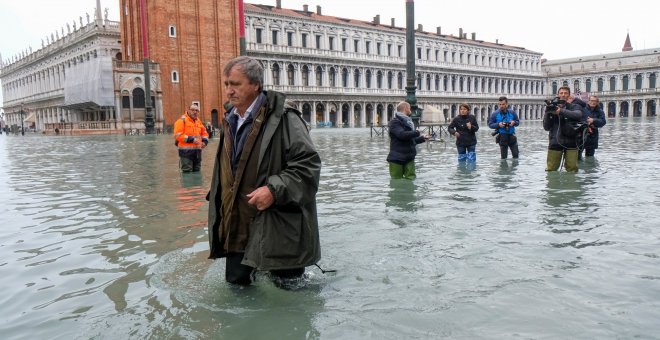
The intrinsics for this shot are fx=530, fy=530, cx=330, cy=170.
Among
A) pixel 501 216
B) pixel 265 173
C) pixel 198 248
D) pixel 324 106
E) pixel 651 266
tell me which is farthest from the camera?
pixel 324 106

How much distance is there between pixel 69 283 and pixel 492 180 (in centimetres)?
689

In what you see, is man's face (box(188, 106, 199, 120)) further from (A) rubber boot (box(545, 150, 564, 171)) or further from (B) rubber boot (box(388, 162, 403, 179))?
(A) rubber boot (box(545, 150, 564, 171))

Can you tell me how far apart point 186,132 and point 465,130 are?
582 cm

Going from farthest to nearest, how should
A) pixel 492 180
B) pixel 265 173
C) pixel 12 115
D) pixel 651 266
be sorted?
1. pixel 12 115
2. pixel 492 180
3. pixel 651 266
4. pixel 265 173

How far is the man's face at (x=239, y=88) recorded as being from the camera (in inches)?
126

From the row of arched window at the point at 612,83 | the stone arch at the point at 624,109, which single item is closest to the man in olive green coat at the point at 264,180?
the row of arched window at the point at 612,83

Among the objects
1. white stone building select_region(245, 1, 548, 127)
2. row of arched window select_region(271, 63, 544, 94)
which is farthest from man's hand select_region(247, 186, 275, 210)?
row of arched window select_region(271, 63, 544, 94)

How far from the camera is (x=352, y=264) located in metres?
4.19

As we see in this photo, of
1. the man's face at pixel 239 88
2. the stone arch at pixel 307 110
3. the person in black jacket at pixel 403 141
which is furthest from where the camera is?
the stone arch at pixel 307 110

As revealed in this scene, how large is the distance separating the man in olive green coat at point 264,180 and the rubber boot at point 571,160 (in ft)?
23.7

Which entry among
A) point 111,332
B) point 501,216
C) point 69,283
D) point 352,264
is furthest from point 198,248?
point 501,216

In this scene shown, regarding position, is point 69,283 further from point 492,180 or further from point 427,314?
point 492,180

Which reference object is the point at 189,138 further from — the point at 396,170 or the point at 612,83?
the point at 612,83

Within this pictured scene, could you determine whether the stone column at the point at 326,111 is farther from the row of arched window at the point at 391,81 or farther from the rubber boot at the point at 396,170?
the rubber boot at the point at 396,170
